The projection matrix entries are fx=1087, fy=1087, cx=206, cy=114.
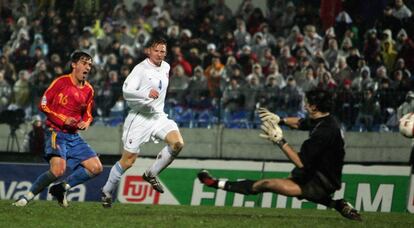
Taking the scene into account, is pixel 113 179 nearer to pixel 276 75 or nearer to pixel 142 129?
pixel 142 129

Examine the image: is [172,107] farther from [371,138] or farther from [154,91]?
[154,91]

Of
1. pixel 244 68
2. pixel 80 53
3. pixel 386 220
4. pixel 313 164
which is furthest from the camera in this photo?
pixel 244 68

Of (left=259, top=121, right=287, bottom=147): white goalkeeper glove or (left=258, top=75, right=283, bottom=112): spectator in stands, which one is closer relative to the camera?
(left=259, top=121, right=287, bottom=147): white goalkeeper glove

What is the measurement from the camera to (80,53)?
1552 cm

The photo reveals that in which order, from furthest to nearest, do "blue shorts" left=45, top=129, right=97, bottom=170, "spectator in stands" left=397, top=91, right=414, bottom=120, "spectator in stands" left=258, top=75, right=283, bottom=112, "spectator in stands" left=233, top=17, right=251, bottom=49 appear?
"spectator in stands" left=233, top=17, right=251, bottom=49
"spectator in stands" left=258, top=75, right=283, bottom=112
"spectator in stands" left=397, top=91, right=414, bottom=120
"blue shorts" left=45, top=129, right=97, bottom=170

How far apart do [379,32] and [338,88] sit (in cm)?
321

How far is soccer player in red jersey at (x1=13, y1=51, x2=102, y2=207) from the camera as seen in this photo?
50.2 ft

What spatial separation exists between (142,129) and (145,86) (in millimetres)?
657

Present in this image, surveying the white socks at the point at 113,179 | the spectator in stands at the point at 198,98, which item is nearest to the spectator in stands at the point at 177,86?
the spectator in stands at the point at 198,98

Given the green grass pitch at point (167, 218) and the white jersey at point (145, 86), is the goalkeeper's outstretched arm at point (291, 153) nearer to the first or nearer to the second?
the green grass pitch at point (167, 218)

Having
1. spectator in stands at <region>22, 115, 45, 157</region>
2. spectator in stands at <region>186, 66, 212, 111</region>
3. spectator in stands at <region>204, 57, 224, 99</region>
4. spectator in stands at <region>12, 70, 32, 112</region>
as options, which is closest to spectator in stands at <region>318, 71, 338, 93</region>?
spectator in stands at <region>204, 57, 224, 99</region>

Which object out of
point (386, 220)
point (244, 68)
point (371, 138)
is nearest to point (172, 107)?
point (244, 68)

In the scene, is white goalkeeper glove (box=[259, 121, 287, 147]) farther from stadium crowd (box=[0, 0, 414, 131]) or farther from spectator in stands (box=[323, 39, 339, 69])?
spectator in stands (box=[323, 39, 339, 69])

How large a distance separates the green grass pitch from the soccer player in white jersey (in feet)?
1.78
